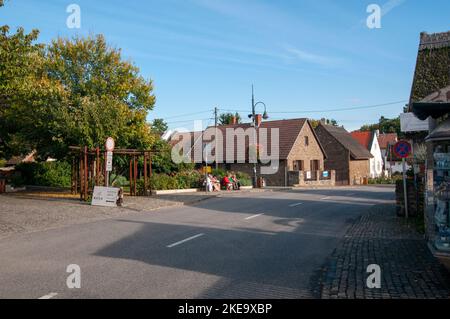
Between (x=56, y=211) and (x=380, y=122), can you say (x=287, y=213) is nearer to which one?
(x=56, y=211)

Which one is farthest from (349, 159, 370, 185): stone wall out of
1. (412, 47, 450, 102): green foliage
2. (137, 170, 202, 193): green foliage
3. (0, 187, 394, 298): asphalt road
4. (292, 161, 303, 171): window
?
(0, 187, 394, 298): asphalt road

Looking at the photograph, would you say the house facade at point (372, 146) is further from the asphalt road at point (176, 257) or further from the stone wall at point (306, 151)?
the asphalt road at point (176, 257)

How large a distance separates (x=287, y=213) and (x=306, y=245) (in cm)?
633

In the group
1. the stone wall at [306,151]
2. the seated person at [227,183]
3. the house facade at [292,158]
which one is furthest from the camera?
Result: the stone wall at [306,151]

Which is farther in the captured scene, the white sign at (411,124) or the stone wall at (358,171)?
the stone wall at (358,171)

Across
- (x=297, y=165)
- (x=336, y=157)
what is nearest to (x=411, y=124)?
(x=297, y=165)

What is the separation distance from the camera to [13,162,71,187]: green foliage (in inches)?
1258

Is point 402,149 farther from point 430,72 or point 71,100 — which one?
point 71,100

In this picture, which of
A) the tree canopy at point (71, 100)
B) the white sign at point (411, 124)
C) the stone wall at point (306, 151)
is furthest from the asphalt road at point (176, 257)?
the stone wall at point (306, 151)

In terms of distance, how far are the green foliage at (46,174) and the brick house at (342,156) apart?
31.3 metres

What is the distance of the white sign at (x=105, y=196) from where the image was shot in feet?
62.1

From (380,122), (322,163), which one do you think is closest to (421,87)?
(322,163)
